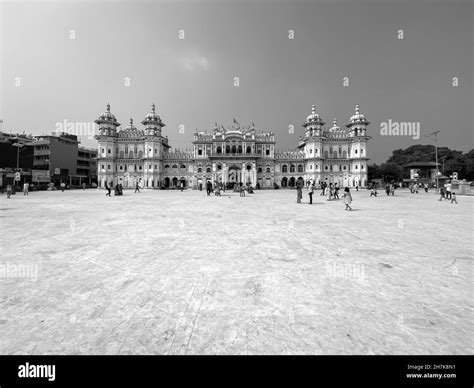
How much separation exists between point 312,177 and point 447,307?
182ft

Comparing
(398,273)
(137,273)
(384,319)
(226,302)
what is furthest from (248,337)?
(398,273)

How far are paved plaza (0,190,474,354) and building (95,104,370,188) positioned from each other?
48536 millimetres

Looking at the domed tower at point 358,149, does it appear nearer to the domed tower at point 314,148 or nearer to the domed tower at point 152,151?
the domed tower at point 314,148

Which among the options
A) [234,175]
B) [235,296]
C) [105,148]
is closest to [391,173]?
[234,175]

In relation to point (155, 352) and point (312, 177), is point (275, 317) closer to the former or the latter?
point (155, 352)

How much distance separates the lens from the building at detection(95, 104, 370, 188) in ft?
180

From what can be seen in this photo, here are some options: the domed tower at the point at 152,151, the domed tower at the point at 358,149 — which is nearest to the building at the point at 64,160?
the domed tower at the point at 152,151

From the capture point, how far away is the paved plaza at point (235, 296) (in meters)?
2.21

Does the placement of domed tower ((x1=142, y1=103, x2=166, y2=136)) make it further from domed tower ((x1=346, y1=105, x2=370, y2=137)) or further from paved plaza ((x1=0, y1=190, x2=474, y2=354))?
→ paved plaza ((x1=0, y1=190, x2=474, y2=354))

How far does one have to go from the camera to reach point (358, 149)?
177ft

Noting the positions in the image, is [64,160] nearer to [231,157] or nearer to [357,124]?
[231,157]

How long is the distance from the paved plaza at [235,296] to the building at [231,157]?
159 ft

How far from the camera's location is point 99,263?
14.5 ft
